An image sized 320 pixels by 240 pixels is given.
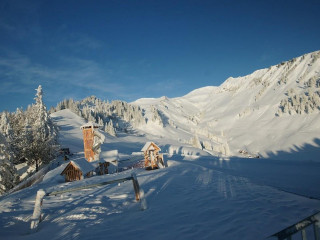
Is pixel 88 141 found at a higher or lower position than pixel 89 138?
lower

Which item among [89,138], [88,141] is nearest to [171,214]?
[89,138]

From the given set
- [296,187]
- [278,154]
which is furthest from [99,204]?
[278,154]

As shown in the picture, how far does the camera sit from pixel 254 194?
9430 millimetres

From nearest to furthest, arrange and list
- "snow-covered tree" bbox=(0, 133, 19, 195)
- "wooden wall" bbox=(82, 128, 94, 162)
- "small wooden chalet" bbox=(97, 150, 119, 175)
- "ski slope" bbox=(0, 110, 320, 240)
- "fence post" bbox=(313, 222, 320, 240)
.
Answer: "fence post" bbox=(313, 222, 320, 240)
"ski slope" bbox=(0, 110, 320, 240)
"snow-covered tree" bbox=(0, 133, 19, 195)
"small wooden chalet" bbox=(97, 150, 119, 175)
"wooden wall" bbox=(82, 128, 94, 162)

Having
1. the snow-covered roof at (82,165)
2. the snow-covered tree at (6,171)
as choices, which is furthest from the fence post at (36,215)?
the snow-covered tree at (6,171)

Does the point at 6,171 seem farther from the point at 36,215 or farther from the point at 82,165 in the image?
the point at 36,215

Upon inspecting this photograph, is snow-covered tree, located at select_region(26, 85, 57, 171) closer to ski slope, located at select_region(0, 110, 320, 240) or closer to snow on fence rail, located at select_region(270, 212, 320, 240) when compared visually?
ski slope, located at select_region(0, 110, 320, 240)

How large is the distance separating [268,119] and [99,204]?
13197cm

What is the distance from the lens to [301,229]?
8.79 ft

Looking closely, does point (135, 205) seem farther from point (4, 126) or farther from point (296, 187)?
point (4, 126)

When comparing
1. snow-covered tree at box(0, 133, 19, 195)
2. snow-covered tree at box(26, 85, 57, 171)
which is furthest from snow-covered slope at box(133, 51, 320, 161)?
snow-covered tree at box(0, 133, 19, 195)

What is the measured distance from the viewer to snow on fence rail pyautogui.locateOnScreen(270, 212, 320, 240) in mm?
2594

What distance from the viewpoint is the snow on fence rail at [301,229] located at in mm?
2594

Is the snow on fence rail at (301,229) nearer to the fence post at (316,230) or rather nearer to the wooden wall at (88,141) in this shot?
the fence post at (316,230)
